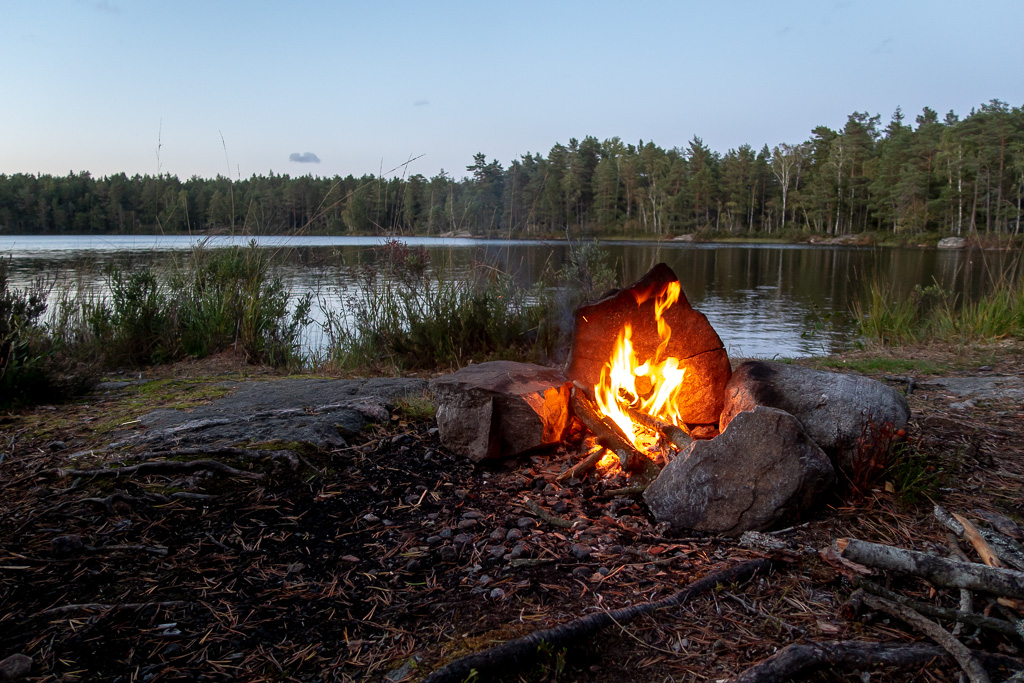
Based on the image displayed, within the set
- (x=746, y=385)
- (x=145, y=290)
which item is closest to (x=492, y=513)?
(x=746, y=385)

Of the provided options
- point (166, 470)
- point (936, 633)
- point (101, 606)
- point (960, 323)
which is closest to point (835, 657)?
point (936, 633)

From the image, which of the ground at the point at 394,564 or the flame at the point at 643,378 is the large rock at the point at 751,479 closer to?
the ground at the point at 394,564

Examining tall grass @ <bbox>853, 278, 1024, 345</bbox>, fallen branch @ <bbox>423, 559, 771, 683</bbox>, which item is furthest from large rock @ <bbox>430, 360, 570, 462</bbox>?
tall grass @ <bbox>853, 278, 1024, 345</bbox>

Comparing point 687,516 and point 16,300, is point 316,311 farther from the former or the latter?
point 687,516

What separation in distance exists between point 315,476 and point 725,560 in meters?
1.70

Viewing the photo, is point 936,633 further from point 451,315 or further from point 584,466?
point 451,315

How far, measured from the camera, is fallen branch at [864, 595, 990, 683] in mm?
1455

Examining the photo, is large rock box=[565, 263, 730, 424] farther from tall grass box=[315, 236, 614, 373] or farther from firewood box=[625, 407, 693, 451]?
tall grass box=[315, 236, 614, 373]

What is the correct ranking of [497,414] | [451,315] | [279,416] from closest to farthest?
[497,414], [279,416], [451,315]

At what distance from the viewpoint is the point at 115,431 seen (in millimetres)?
2971

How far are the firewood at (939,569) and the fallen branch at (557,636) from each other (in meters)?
0.35

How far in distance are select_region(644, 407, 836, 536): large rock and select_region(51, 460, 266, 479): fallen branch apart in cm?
177

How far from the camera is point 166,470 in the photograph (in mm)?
2477

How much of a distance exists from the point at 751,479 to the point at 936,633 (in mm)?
755
